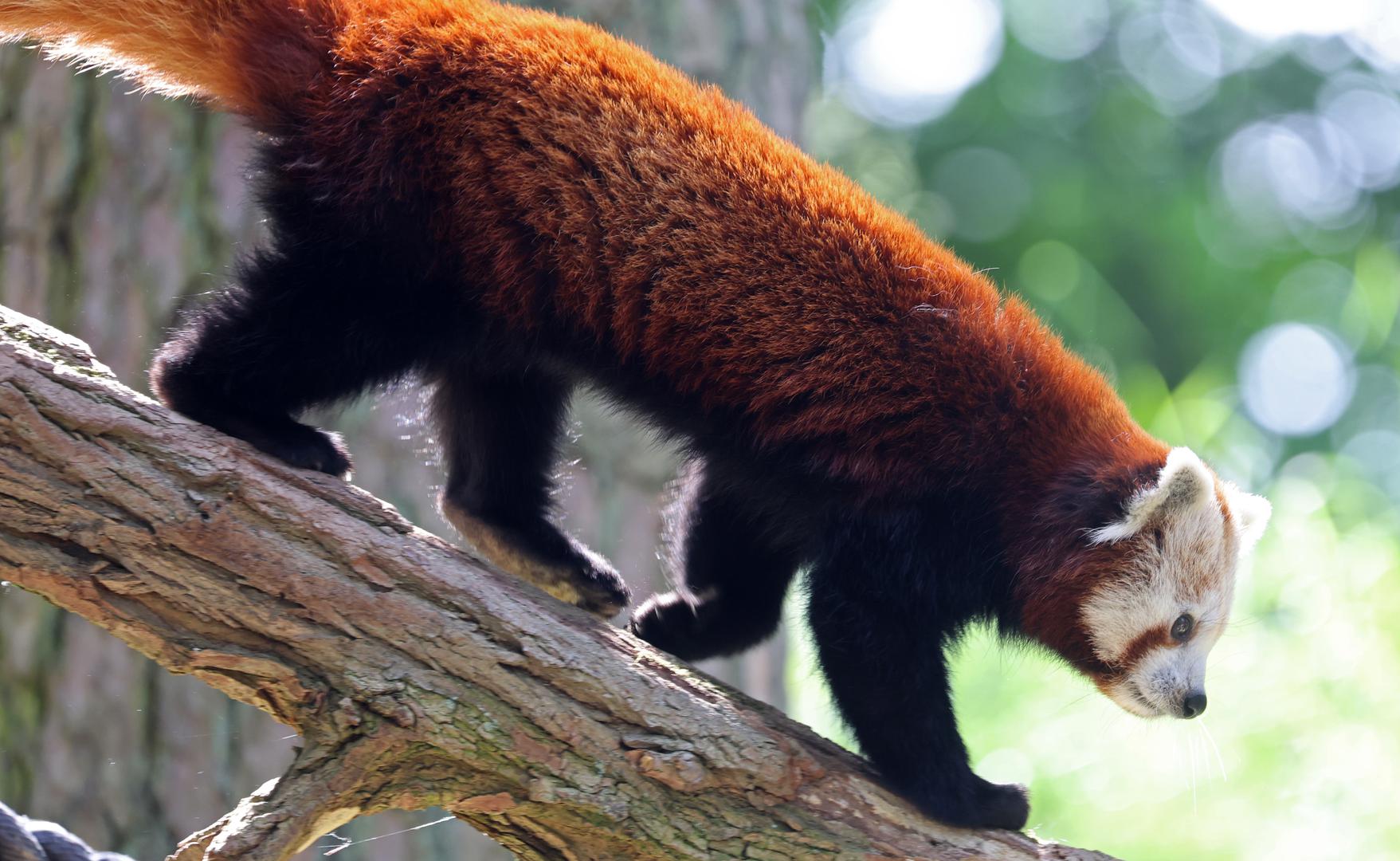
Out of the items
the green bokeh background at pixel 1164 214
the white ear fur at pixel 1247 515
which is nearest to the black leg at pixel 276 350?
the white ear fur at pixel 1247 515

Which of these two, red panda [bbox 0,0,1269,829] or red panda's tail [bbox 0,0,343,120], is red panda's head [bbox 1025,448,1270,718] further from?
red panda's tail [bbox 0,0,343,120]

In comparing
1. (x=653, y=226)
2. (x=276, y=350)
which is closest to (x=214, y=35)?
(x=276, y=350)

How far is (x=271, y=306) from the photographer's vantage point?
8.02ft

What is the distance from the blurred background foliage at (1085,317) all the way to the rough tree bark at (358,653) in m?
0.65

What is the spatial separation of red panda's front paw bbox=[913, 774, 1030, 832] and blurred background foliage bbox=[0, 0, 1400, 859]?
1.29ft

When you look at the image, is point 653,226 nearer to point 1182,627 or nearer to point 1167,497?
point 1167,497

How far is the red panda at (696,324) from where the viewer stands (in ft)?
8.13

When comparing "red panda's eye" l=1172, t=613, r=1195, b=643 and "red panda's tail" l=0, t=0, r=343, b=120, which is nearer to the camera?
"red panda's tail" l=0, t=0, r=343, b=120

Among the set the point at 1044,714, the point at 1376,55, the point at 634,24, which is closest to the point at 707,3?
the point at 634,24

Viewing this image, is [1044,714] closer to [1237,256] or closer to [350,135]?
[350,135]

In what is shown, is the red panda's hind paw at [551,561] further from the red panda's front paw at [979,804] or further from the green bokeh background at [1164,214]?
the green bokeh background at [1164,214]

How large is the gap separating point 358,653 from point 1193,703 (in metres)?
1.87

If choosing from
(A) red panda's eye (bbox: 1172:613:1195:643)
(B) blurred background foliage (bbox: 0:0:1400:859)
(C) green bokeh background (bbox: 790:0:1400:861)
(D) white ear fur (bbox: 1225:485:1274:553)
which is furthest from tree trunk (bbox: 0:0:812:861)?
(C) green bokeh background (bbox: 790:0:1400:861)

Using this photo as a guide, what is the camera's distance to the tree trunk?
323 centimetres
